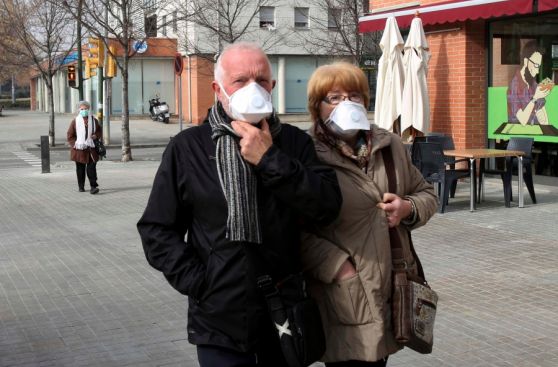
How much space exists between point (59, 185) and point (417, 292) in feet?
49.2

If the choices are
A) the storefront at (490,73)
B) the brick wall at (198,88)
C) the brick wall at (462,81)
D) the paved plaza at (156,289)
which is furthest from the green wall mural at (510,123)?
the brick wall at (198,88)

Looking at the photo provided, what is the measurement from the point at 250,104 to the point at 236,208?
0.34 meters

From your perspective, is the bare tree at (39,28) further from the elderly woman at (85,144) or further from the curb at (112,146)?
the elderly woman at (85,144)

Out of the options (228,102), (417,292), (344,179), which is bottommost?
(417,292)

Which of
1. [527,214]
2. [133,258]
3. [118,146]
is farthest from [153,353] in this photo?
[118,146]

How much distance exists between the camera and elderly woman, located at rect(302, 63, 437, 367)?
3018 millimetres

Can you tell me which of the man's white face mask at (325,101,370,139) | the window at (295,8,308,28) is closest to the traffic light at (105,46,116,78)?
the window at (295,8,308,28)

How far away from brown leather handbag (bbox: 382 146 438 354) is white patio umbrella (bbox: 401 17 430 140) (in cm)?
1047

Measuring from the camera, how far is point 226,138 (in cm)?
280

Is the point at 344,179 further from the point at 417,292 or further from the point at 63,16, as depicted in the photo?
the point at 63,16

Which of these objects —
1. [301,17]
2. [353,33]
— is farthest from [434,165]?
[301,17]

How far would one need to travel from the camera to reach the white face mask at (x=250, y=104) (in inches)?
107

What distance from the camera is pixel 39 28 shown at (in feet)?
106

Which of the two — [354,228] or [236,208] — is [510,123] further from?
[236,208]
